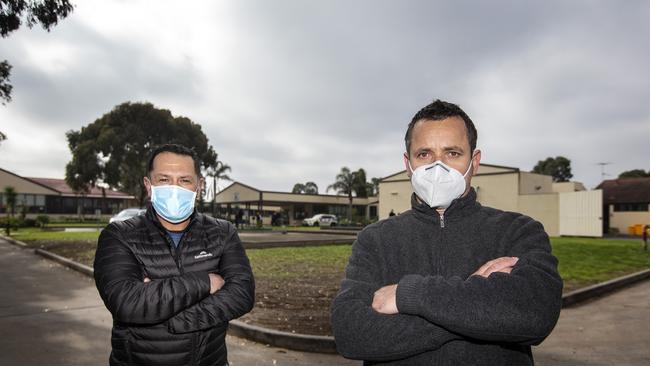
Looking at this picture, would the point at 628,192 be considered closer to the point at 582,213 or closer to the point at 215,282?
the point at 582,213

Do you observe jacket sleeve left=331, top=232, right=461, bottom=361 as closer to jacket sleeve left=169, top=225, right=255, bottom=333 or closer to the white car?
jacket sleeve left=169, top=225, right=255, bottom=333

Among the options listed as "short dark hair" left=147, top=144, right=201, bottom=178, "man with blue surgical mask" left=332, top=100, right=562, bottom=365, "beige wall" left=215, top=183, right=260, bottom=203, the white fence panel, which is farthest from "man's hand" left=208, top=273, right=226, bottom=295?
"beige wall" left=215, top=183, right=260, bottom=203

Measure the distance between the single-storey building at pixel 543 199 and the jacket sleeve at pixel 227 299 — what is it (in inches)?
1305

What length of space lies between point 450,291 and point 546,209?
35088 millimetres

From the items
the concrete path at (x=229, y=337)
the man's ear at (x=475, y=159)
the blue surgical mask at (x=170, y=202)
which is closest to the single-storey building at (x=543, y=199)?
the concrete path at (x=229, y=337)

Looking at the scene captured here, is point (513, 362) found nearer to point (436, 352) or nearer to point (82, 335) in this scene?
point (436, 352)

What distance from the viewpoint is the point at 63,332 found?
6.12 metres

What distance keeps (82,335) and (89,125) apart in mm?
48978

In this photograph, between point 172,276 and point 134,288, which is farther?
point 172,276

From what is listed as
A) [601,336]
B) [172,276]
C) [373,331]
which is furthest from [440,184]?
[601,336]

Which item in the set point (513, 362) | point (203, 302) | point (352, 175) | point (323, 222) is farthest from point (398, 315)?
point (352, 175)

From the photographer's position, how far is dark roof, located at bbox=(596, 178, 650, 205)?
43.6m

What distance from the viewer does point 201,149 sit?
5094 cm

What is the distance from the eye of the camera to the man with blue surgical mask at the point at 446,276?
1671mm
